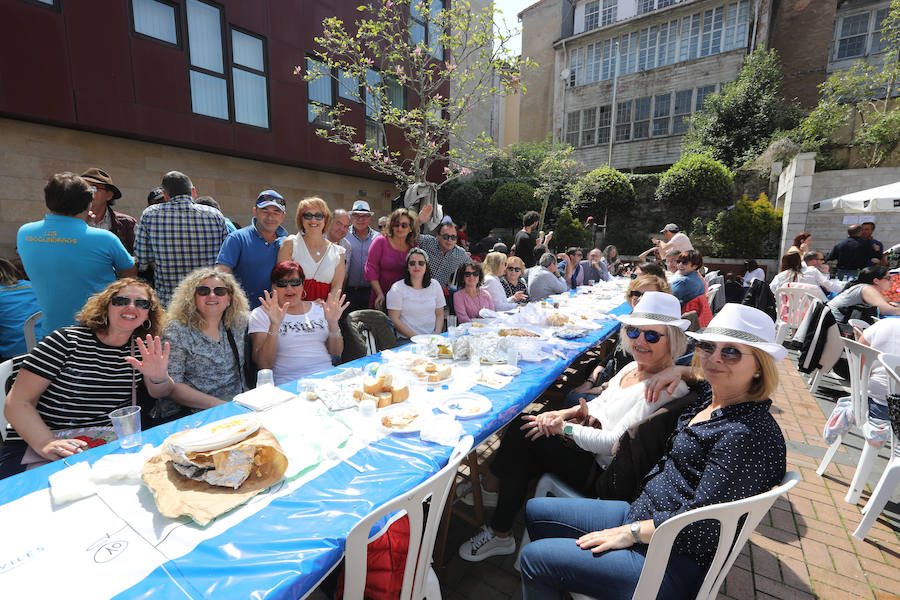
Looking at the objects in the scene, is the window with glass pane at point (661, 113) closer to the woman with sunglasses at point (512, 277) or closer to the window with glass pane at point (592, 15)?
the window with glass pane at point (592, 15)

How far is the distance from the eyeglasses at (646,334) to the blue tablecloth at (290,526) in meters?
1.06

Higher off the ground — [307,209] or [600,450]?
[307,209]

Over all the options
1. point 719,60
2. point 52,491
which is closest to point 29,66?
point 52,491

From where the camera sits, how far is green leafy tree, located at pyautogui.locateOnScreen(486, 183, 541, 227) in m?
15.9

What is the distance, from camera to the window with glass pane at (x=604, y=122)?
814 inches

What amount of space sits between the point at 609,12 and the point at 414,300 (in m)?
24.5

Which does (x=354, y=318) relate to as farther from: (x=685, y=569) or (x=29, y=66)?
(x=29, y=66)

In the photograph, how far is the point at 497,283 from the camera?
212 inches

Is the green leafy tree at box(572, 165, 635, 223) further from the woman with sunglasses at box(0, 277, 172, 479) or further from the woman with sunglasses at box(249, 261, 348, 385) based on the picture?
the woman with sunglasses at box(0, 277, 172, 479)

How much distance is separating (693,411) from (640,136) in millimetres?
22135

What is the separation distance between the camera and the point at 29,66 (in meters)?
6.12

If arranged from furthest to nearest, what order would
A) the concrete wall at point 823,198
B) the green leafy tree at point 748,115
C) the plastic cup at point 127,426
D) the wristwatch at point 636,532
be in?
1. the green leafy tree at point 748,115
2. the concrete wall at point 823,198
3. the plastic cup at point 127,426
4. the wristwatch at point 636,532

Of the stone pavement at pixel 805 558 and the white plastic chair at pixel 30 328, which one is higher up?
the white plastic chair at pixel 30 328

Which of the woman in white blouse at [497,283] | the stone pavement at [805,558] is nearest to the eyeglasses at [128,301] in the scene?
the stone pavement at [805,558]
